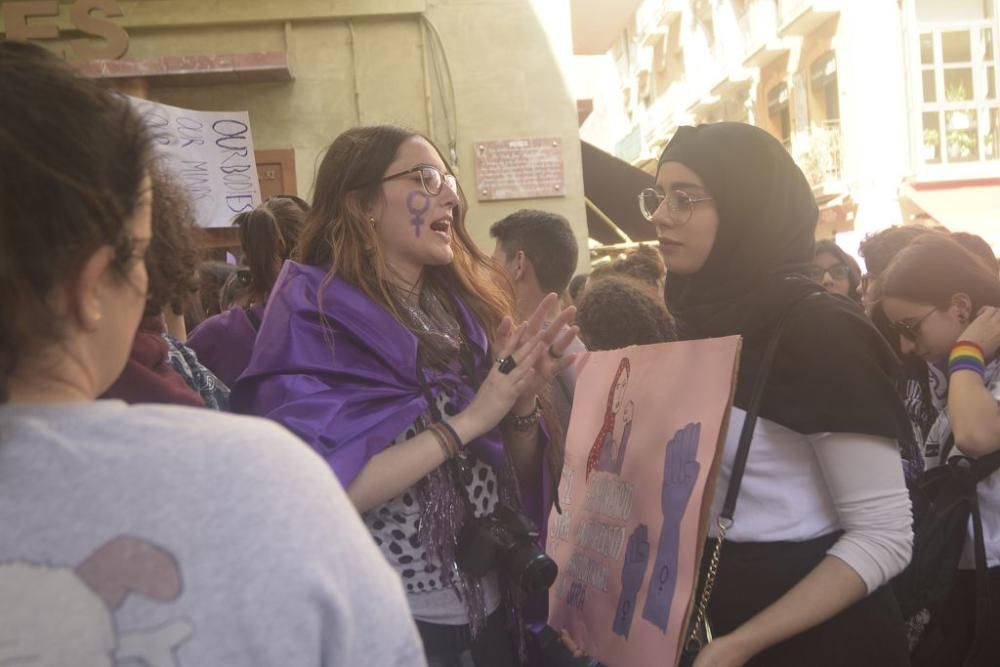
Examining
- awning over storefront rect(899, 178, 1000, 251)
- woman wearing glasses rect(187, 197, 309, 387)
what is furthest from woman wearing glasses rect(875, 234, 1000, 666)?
awning over storefront rect(899, 178, 1000, 251)

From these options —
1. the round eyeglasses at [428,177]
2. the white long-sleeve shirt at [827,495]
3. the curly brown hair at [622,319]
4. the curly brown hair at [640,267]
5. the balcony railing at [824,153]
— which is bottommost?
the white long-sleeve shirt at [827,495]

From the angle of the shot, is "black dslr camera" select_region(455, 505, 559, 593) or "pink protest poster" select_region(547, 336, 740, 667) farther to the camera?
"black dslr camera" select_region(455, 505, 559, 593)

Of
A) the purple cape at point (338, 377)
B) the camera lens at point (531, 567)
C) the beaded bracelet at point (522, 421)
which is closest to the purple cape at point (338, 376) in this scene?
the purple cape at point (338, 377)

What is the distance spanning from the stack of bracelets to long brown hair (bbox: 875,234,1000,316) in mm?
1845

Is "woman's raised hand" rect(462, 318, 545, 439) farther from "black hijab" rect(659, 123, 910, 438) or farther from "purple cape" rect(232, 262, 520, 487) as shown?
"black hijab" rect(659, 123, 910, 438)

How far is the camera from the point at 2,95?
825mm

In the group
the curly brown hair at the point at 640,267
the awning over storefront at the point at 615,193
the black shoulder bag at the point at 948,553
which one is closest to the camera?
the black shoulder bag at the point at 948,553

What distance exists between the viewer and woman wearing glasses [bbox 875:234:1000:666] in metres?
2.63

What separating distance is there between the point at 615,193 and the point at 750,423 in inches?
303

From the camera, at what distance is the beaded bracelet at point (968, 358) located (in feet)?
8.98

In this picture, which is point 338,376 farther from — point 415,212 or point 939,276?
point 939,276

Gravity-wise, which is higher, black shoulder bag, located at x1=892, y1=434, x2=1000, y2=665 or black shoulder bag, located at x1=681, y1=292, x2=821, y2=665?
black shoulder bag, located at x1=681, y1=292, x2=821, y2=665

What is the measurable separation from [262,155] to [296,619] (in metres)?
6.72

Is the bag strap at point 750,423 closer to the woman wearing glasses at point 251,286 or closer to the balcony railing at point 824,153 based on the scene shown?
the woman wearing glasses at point 251,286
